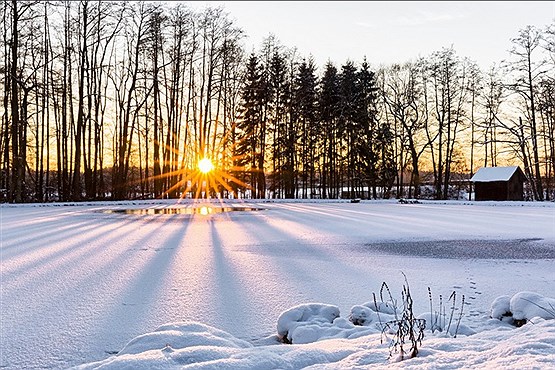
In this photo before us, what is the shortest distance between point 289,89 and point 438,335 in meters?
34.2

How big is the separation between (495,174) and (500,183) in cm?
91

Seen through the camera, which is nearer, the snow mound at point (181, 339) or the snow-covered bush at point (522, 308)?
the snow mound at point (181, 339)

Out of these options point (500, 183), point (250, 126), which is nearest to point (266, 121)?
point (250, 126)

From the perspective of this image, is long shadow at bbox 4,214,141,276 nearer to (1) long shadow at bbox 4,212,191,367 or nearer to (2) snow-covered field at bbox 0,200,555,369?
(2) snow-covered field at bbox 0,200,555,369

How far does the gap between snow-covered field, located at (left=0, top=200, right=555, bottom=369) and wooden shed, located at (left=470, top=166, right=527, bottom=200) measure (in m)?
24.4

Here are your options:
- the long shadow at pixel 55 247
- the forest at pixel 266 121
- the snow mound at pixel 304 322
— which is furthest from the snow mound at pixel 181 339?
the forest at pixel 266 121

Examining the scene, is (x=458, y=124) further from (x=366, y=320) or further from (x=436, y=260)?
(x=366, y=320)

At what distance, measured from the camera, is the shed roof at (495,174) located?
1278 inches

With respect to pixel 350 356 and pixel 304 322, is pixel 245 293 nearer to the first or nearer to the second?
pixel 304 322

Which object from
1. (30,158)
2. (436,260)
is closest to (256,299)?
(436,260)

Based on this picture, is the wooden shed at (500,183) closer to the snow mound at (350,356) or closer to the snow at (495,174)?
the snow at (495,174)

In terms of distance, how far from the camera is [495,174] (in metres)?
33.0

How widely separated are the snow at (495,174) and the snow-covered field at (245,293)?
24606 mm

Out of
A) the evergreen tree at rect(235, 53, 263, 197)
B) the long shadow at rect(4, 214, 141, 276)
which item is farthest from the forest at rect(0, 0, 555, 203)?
the long shadow at rect(4, 214, 141, 276)
